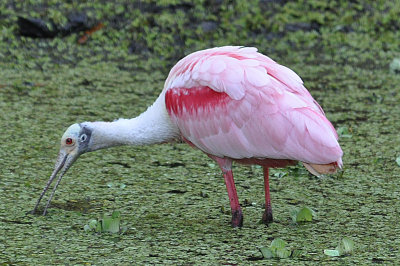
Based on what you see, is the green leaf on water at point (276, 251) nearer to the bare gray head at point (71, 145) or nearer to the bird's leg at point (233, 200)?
the bird's leg at point (233, 200)

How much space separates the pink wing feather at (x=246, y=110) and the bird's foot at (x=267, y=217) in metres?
0.36

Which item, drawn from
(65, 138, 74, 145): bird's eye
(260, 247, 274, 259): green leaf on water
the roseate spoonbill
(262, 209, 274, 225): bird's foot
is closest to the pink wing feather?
the roseate spoonbill

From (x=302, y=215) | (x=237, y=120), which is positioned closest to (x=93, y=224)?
(x=237, y=120)

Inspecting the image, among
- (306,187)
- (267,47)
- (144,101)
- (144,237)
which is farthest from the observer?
(267,47)

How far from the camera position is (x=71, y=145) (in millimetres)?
4570

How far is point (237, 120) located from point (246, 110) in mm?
80

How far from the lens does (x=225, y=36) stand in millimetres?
8172

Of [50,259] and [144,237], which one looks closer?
[50,259]

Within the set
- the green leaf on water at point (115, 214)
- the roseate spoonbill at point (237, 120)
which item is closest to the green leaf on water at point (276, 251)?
the roseate spoonbill at point (237, 120)

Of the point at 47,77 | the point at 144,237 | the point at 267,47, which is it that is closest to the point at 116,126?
the point at 144,237

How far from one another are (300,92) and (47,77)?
355cm

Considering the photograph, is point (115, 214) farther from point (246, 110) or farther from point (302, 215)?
point (302, 215)

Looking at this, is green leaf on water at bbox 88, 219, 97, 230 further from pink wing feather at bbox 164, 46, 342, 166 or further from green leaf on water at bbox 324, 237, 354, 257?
green leaf on water at bbox 324, 237, 354, 257

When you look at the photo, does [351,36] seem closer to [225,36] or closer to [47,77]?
[225,36]
